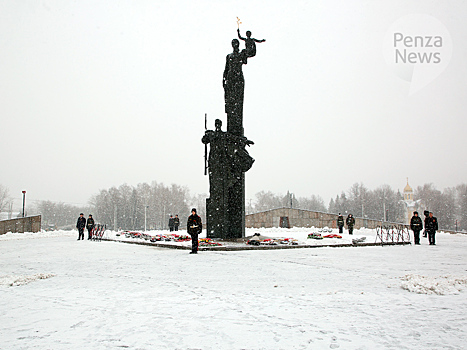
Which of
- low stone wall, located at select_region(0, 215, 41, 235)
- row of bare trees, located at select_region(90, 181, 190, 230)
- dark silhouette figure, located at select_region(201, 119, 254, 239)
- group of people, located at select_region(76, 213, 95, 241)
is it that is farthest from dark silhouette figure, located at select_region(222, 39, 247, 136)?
row of bare trees, located at select_region(90, 181, 190, 230)

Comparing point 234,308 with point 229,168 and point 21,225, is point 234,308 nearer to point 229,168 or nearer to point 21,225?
point 229,168

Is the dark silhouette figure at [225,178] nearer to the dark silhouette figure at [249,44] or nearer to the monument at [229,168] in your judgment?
the monument at [229,168]

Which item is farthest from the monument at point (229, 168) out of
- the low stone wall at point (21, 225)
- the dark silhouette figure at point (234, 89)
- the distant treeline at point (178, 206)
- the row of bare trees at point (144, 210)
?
the row of bare trees at point (144, 210)

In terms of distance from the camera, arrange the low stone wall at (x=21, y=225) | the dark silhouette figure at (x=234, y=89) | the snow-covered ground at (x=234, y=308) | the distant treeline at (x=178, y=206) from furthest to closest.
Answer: the distant treeline at (x=178, y=206), the low stone wall at (x=21, y=225), the dark silhouette figure at (x=234, y=89), the snow-covered ground at (x=234, y=308)

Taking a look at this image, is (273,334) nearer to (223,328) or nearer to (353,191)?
(223,328)

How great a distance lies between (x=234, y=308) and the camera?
4.89 metres

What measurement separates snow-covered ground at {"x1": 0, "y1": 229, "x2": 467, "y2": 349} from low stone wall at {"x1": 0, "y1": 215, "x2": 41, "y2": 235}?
20.6m

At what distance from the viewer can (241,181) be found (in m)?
16.7

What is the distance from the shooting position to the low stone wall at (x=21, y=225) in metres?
25.5

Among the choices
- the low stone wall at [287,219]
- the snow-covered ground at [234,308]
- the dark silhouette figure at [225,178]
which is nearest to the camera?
the snow-covered ground at [234,308]

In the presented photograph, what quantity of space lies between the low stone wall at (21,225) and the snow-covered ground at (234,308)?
67.6 ft

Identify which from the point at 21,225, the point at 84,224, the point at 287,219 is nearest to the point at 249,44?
the point at 84,224

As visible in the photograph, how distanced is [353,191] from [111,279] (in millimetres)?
98396

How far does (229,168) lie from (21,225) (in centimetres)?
2013
